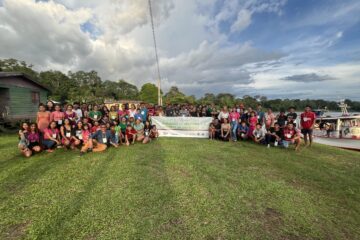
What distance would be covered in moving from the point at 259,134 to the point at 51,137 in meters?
8.45

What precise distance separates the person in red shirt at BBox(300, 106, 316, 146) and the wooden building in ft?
56.2

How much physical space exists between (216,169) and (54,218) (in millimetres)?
3789

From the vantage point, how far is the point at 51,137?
25.4ft

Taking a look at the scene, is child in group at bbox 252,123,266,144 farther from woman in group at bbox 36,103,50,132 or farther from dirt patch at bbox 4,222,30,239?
dirt patch at bbox 4,222,30,239

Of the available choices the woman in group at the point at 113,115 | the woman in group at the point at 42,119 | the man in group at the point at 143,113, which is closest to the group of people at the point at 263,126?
the man in group at the point at 143,113

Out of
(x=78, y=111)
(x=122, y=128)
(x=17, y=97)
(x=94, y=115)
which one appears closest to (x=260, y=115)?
(x=122, y=128)

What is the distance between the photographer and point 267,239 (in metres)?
3.04

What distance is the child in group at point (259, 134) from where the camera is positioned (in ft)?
32.6

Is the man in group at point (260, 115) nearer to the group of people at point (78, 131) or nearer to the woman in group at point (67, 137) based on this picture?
the group of people at point (78, 131)

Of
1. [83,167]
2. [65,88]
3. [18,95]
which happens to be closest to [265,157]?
[83,167]

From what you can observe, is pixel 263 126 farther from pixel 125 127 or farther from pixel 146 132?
pixel 125 127

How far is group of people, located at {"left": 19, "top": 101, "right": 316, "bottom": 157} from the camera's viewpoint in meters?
7.73

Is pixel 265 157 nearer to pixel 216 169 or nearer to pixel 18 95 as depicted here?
pixel 216 169

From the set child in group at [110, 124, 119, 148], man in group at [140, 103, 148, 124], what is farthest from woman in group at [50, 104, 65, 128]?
man in group at [140, 103, 148, 124]
